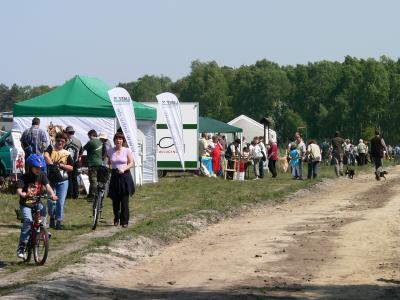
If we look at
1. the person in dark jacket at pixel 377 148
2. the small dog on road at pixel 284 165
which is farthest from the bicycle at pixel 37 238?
the small dog on road at pixel 284 165

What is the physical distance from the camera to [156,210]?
72.5ft

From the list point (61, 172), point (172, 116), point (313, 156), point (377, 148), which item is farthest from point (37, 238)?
point (313, 156)

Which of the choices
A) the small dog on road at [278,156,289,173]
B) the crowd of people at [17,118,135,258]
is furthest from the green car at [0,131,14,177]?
the small dog on road at [278,156,289,173]

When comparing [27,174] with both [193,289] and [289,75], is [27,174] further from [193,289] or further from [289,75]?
[289,75]

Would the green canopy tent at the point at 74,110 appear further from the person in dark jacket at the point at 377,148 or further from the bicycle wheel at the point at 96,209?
the person in dark jacket at the point at 377,148

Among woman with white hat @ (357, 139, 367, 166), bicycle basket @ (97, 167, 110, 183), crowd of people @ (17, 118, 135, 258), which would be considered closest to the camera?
crowd of people @ (17, 118, 135, 258)

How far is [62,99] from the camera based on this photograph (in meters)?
27.5

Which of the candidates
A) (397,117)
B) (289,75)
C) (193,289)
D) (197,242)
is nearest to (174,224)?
(197,242)

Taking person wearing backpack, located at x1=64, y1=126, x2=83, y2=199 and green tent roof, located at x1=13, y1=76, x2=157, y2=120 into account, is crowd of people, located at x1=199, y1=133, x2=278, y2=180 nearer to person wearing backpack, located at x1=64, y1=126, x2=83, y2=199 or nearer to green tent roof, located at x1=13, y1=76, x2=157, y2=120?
green tent roof, located at x1=13, y1=76, x2=157, y2=120

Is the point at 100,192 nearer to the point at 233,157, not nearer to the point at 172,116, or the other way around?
the point at 172,116

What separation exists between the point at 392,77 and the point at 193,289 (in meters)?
108

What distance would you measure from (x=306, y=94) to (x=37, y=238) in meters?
116

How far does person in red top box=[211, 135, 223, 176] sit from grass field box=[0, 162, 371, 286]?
2.19 metres

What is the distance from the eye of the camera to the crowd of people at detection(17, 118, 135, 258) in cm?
1362
